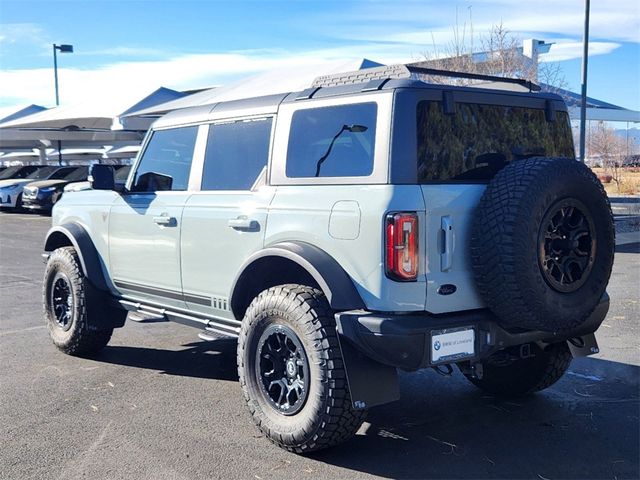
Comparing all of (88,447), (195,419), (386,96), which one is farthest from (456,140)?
(88,447)

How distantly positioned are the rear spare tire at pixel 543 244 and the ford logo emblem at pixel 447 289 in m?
0.14

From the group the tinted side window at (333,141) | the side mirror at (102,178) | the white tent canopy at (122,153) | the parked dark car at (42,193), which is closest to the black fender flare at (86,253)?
the side mirror at (102,178)

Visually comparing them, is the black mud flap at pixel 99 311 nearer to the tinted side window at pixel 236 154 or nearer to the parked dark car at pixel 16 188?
the tinted side window at pixel 236 154

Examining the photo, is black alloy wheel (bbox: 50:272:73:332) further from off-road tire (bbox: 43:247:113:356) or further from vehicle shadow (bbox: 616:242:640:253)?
vehicle shadow (bbox: 616:242:640:253)

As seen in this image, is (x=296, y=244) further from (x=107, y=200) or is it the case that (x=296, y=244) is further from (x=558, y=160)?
(x=107, y=200)

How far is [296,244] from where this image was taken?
168 inches

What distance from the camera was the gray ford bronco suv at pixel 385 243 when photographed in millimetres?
3887

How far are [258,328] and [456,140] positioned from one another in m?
1.59

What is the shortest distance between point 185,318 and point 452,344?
7.26 ft

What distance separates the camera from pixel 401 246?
3854mm

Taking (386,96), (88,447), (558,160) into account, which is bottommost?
(88,447)

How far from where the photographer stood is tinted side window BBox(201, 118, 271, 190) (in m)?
4.88

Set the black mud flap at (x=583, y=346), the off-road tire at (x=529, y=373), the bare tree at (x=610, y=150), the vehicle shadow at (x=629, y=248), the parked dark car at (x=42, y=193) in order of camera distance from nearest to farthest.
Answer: the black mud flap at (x=583, y=346), the off-road tire at (x=529, y=373), the vehicle shadow at (x=629, y=248), the parked dark car at (x=42, y=193), the bare tree at (x=610, y=150)

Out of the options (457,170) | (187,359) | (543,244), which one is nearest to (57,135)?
(187,359)
